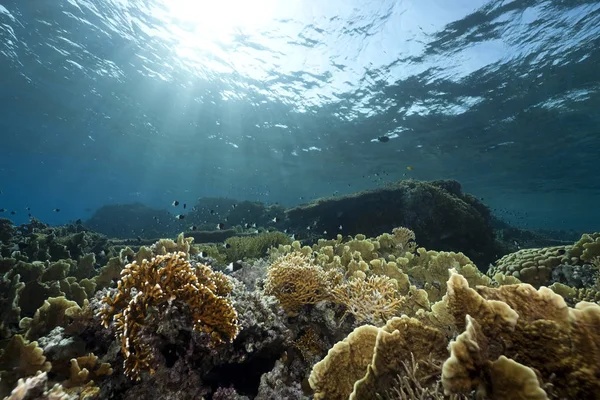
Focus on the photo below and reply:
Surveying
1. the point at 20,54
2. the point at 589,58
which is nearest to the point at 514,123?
the point at 589,58

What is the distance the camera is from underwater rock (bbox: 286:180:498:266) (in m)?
12.8

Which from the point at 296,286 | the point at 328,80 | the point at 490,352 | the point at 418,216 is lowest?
the point at 490,352

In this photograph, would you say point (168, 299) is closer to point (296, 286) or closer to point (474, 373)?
point (296, 286)

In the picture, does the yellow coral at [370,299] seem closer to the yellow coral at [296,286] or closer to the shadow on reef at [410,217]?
A: the yellow coral at [296,286]

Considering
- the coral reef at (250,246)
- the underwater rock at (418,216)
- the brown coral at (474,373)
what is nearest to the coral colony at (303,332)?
the brown coral at (474,373)

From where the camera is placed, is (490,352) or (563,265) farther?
(563,265)

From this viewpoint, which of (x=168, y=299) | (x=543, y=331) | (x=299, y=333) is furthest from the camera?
(x=299, y=333)

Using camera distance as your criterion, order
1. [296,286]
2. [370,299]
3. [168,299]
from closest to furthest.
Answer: [168,299], [370,299], [296,286]

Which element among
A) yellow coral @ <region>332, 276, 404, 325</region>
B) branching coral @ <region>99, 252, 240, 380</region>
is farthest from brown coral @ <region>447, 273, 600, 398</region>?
branching coral @ <region>99, 252, 240, 380</region>

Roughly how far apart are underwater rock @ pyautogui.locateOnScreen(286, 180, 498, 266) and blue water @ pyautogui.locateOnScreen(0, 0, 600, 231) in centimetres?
900

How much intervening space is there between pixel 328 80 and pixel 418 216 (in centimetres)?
1369

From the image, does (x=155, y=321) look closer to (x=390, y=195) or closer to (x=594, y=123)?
(x=390, y=195)

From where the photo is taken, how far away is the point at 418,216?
1383 centimetres

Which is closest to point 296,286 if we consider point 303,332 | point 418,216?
point 303,332
